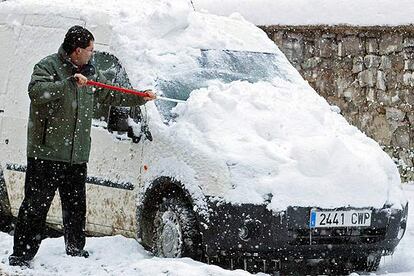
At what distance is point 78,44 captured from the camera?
297 inches

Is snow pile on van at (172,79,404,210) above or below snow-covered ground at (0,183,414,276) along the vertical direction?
above

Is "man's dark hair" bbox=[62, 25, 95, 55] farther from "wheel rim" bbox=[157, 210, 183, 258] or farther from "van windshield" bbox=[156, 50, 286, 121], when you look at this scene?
"wheel rim" bbox=[157, 210, 183, 258]

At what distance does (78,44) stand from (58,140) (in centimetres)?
69

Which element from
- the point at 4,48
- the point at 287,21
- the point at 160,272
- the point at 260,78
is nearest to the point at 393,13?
the point at 287,21

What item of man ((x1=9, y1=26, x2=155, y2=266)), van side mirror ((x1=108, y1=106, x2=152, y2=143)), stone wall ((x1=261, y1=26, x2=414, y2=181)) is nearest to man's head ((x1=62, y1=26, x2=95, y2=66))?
man ((x1=9, y1=26, x2=155, y2=266))

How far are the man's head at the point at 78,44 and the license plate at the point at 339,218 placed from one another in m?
1.95

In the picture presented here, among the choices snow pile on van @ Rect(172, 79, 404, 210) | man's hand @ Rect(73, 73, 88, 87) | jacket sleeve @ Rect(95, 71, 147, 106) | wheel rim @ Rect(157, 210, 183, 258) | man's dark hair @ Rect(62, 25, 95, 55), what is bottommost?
wheel rim @ Rect(157, 210, 183, 258)

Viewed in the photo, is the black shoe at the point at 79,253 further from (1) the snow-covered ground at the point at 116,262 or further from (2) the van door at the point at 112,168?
(2) the van door at the point at 112,168

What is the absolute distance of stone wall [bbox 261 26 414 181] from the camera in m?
12.5

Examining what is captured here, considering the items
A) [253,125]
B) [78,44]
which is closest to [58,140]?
[78,44]

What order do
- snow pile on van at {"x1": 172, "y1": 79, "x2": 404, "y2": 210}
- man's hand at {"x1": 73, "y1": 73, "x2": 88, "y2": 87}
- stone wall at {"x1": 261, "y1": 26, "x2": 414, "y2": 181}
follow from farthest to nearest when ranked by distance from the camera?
stone wall at {"x1": 261, "y1": 26, "x2": 414, "y2": 181} → snow pile on van at {"x1": 172, "y1": 79, "x2": 404, "y2": 210} → man's hand at {"x1": 73, "y1": 73, "x2": 88, "y2": 87}

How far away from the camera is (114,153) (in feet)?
27.5

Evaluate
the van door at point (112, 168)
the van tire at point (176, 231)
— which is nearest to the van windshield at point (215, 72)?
the van door at point (112, 168)

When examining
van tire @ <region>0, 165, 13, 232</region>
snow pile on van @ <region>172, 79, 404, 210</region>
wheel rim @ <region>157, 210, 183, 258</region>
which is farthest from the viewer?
van tire @ <region>0, 165, 13, 232</region>
